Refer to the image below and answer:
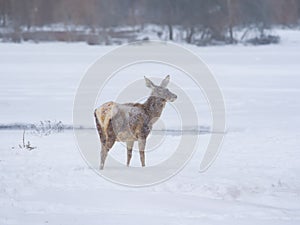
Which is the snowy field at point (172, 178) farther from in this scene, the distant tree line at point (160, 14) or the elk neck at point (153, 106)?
the distant tree line at point (160, 14)

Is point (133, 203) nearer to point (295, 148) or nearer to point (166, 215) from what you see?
point (166, 215)

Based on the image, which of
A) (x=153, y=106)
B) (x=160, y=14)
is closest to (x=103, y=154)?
(x=153, y=106)

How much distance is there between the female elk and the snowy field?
0.61m

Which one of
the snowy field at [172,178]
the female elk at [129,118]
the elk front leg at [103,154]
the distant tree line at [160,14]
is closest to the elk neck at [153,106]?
the female elk at [129,118]

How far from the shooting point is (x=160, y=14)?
165ft

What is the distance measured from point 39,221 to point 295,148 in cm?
611

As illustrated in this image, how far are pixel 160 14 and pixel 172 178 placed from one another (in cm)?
4289

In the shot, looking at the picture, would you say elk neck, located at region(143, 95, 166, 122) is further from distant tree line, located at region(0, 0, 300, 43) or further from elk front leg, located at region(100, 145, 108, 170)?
distant tree line, located at region(0, 0, 300, 43)

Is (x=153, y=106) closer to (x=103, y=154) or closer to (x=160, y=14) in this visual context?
(x=103, y=154)

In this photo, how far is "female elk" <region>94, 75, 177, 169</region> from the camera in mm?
8156

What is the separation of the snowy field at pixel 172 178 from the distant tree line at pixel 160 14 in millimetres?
28901

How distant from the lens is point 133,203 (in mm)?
7352

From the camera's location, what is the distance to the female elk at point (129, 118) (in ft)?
26.8

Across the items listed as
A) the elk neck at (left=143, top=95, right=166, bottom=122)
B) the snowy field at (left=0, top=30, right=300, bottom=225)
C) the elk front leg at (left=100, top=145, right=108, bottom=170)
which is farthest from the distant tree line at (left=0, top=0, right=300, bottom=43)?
the elk neck at (left=143, top=95, right=166, bottom=122)
